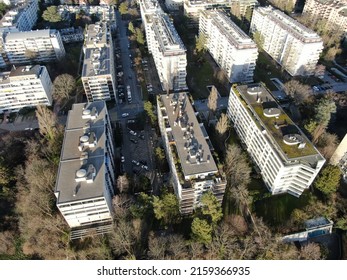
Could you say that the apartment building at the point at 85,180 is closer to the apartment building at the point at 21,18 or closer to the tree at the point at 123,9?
the apartment building at the point at 21,18

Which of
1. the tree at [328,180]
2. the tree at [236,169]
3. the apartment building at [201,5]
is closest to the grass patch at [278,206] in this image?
the tree at [328,180]

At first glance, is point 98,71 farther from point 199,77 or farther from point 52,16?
point 52,16

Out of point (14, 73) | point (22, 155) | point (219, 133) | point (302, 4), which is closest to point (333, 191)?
point (219, 133)

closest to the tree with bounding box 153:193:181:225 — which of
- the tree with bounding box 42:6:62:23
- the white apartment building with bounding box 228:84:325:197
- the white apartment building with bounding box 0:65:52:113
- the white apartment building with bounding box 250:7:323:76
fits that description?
the white apartment building with bounding box 228:84:325:197

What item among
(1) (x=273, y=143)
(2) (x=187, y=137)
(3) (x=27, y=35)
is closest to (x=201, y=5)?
(3) (x=27, y=35)

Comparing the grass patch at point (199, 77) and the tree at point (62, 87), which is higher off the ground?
the tree at point (62, 87)

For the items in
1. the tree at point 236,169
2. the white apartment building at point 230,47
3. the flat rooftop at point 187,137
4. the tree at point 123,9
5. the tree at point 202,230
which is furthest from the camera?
the tree at point 123,9
